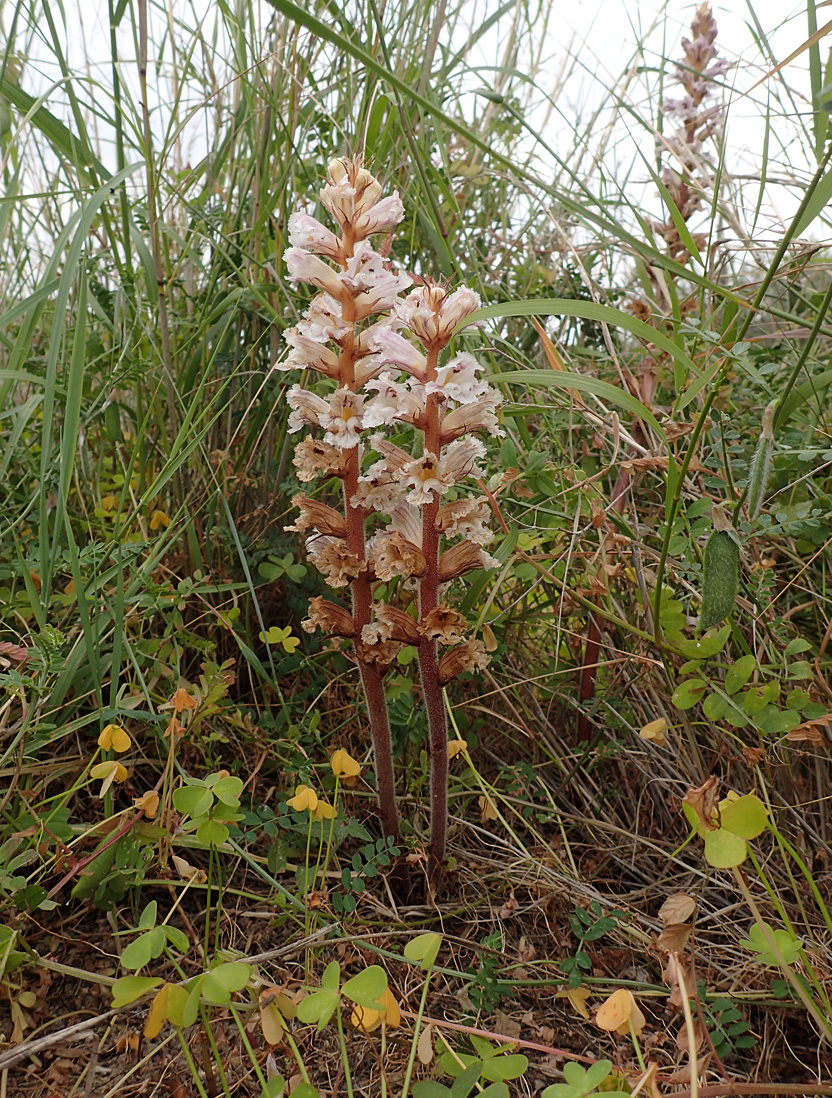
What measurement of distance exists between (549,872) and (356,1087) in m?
0.47

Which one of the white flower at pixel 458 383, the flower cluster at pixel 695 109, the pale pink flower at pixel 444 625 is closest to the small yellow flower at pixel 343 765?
the pale pink flower at pixel 444 625

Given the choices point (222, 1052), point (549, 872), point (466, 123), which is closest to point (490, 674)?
point (549, 872)

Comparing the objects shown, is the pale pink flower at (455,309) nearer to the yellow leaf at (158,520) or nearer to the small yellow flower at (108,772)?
the small yellow flower at (108,772)

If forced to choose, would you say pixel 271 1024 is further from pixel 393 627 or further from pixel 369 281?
pixel 369 281

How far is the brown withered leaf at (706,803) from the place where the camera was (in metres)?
1.05

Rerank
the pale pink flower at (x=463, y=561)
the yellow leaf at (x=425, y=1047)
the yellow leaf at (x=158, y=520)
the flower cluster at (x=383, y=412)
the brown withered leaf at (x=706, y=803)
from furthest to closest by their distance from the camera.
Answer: the yellow leaf at (x=158, y=520) → the pale pink flower at (x=463, y=561) → the flower cluster at (x=383, y=412) → the yellow leaf at (x=425, y=1047) → the brown withered leaf at (x=706, y=803)

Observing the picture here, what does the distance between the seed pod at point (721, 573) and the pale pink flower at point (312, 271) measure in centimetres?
69

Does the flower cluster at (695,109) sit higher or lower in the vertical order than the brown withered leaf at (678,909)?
higher

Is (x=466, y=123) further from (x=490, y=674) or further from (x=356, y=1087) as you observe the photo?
(x=356, y=1087)

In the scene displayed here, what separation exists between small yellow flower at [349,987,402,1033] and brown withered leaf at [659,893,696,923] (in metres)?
0.38

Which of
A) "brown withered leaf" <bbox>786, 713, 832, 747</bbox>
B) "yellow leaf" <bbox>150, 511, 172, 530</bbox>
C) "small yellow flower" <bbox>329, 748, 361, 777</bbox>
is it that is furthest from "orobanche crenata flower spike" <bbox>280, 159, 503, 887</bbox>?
"yellow leaf" <bbox>150, 511, 172, 530</bbox>

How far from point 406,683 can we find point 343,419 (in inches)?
24.9

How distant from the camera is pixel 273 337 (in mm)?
2043

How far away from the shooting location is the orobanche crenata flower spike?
126cm
